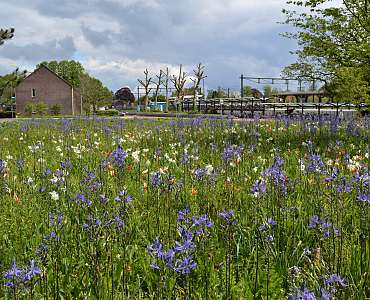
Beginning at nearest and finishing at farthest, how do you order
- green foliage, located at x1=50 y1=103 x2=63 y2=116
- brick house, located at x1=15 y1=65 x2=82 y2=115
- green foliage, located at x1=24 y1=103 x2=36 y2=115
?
green foliage, located at x1=24 y1=103 x2=36 y2=115, green foliage, located at x1=50 y1=103 x2=63 y2=116, brick house, located at x1=15 y1=65 x2=82 y2=115

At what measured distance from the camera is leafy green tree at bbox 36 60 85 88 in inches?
2803

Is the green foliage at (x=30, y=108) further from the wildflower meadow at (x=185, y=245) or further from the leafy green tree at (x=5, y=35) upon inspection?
the wildflower meadow at (x=185, y=245)

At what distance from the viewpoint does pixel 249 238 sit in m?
2.36

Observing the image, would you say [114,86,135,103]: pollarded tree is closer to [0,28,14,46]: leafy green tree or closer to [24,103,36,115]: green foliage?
[24,103,36,115]: green foliage

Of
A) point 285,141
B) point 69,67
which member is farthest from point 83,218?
point 69,67

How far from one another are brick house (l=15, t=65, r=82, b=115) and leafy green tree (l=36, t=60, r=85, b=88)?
2534cm

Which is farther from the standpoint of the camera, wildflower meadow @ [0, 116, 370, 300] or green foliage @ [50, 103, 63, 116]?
green foliage @ [50, 103, 63, 116]

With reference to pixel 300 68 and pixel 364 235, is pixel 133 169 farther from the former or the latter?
pixel 300 68

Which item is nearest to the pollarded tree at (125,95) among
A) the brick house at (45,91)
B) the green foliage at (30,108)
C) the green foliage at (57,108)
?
the brick house at (45,91)

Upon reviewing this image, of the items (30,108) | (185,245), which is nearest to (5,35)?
(30,108)

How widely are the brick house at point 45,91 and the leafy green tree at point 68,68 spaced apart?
83.1 feet

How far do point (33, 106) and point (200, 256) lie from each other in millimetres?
43108

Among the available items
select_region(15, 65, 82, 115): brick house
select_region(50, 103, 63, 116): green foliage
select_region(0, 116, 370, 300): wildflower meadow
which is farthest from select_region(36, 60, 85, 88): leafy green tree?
select_region(0, 116, 370, 300): wildflower meadow

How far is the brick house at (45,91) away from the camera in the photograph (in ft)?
151
